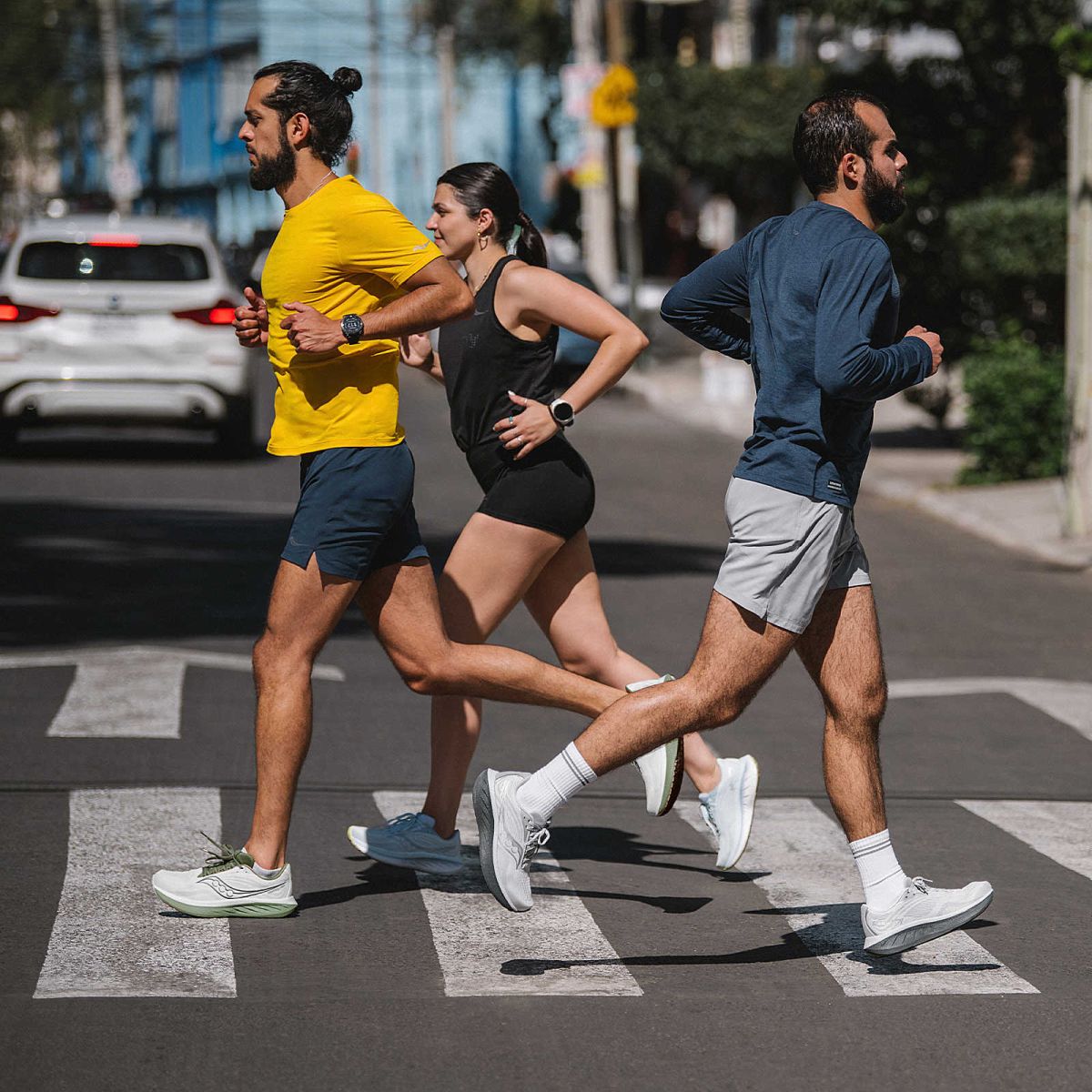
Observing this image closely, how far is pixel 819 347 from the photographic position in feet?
16.1

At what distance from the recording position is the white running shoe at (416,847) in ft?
20.2

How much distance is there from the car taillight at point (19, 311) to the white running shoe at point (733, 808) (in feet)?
40.7

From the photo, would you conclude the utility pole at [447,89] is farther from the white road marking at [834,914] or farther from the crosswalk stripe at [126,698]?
the white road marking at [834,914]

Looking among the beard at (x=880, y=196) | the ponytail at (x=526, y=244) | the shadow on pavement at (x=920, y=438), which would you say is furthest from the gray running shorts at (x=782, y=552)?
the shadow on pavement at (x=920, y=438)

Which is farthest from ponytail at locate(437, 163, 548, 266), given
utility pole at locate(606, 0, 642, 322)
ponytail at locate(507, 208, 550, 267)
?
utility pole at locate(606, 0, 642, 322)

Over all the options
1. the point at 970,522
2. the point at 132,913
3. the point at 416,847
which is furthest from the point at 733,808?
the point at 970,522

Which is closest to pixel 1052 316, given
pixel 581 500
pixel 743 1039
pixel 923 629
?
pixel 923 629

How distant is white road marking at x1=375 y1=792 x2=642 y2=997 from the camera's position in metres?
5.11

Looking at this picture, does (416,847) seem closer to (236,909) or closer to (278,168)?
(236,909)

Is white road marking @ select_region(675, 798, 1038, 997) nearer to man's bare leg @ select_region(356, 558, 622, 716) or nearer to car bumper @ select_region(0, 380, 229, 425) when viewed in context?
man's bare leg @ select_region(356, 558, 622, 716)

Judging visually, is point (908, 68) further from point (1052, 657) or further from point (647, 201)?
point (647, 201)

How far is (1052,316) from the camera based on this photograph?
64.5 ft

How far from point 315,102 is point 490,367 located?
0.86 meters

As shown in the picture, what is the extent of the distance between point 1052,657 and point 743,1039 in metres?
6.38
